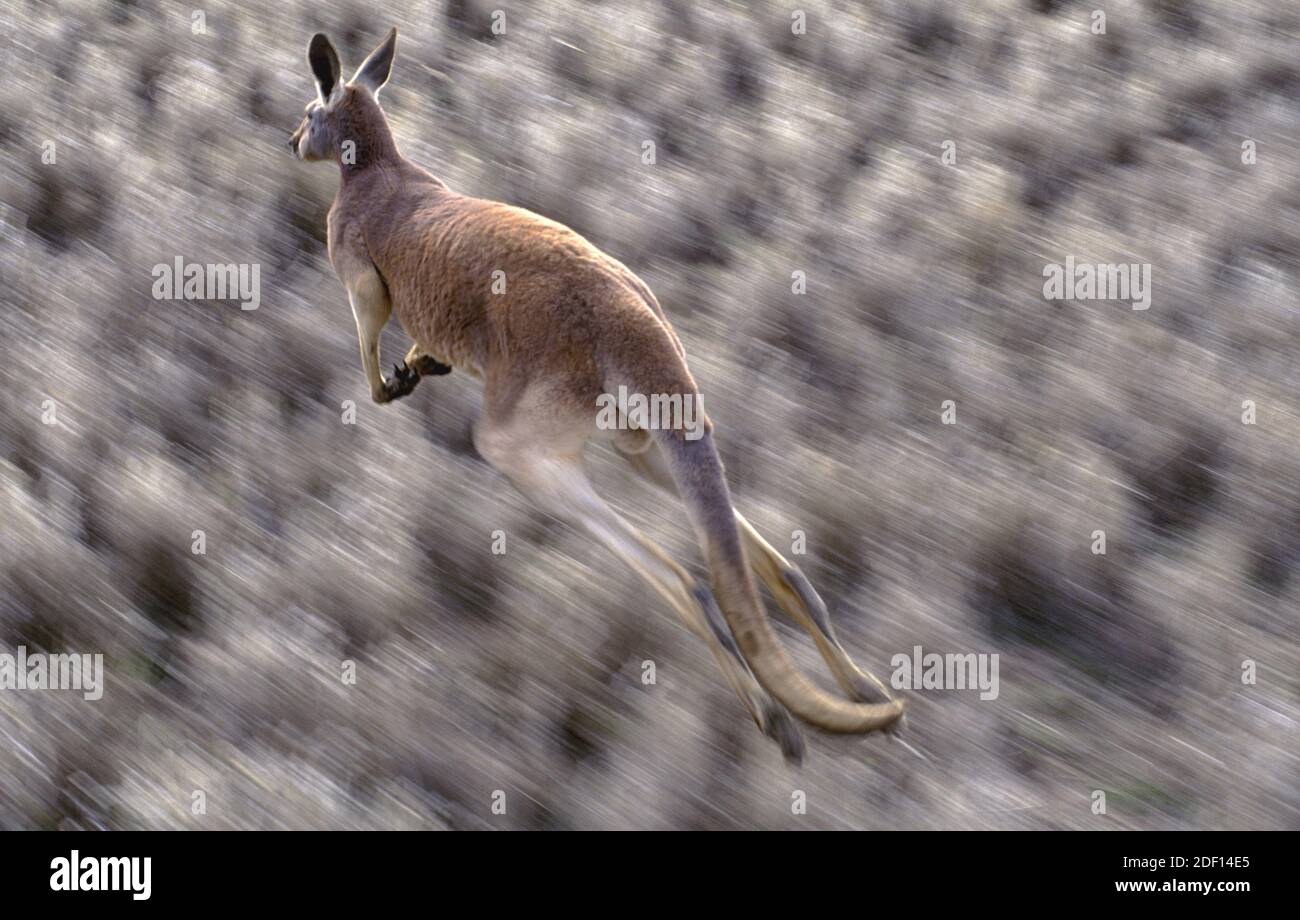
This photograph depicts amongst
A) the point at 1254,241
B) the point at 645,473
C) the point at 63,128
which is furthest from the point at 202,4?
the point at 1254,241

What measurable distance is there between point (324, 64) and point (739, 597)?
169cm

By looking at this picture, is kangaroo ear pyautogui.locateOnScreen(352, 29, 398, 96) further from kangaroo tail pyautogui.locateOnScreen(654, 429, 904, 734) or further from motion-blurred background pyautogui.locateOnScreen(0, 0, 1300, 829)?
kangaroo tail pyautogui.locateOnScreen(654, 429, 904, 734)

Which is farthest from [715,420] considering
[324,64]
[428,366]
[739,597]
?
[324,64]

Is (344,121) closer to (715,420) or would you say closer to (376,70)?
(376,70)

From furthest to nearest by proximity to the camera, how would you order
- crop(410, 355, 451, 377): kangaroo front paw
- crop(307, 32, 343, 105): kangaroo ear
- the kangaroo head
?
crop(410, 355, 451, 377): kangaroo front paw < the kangaroo head < crop(307, 32, 343, 105): kangaroo ear

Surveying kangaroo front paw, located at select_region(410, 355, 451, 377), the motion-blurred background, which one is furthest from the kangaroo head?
the motion-blurred background

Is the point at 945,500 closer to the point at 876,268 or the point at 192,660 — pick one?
the point at 876,268

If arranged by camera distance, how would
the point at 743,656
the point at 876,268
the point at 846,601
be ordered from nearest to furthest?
the point at 743,656 → the point at 846,601 → the point at 876,268

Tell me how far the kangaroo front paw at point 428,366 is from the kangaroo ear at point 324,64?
697 millimetres

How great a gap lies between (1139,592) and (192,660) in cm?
258

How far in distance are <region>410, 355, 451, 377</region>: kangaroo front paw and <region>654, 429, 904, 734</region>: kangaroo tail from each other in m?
0.97

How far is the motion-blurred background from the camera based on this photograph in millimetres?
2900

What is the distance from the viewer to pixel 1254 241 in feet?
14.7

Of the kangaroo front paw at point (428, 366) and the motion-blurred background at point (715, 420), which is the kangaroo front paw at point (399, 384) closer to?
the kangaroo front paw at point (428, 366)
